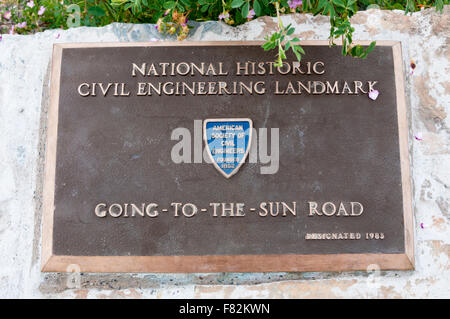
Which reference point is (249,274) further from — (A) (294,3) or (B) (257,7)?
(A) (294,3)

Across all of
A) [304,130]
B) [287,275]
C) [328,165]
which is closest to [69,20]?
[304,130]

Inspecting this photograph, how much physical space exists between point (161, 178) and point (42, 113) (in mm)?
875

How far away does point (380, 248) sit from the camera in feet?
7.20

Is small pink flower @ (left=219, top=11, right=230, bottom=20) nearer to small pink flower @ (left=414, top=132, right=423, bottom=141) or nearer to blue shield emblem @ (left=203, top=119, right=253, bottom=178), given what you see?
blue shield emblem @ (left=203, top=119, right=253, bottom=178)

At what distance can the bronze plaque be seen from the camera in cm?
220

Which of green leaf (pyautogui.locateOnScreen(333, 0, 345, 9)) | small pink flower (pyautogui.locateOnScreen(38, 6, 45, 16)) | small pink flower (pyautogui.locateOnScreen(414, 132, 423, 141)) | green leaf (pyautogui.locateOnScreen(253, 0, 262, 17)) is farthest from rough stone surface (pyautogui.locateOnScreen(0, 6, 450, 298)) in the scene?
small pink flower (pyautogui.locateOnScreen(38, 6, 45, 16))

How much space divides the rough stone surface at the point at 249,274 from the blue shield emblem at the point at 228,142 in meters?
0.58

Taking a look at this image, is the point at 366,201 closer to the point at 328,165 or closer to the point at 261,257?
the point at 328,165

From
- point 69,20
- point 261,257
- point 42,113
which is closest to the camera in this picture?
point 261,257

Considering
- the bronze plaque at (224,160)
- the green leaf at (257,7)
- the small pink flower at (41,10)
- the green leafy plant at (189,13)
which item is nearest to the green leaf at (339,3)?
the green leafy plant at (189,13)

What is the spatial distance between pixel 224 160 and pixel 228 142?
0.11m

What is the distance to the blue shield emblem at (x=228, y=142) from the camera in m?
2.26

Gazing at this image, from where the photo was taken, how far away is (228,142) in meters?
2.27

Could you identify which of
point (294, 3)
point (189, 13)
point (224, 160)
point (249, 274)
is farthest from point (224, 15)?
point (249, 274)
